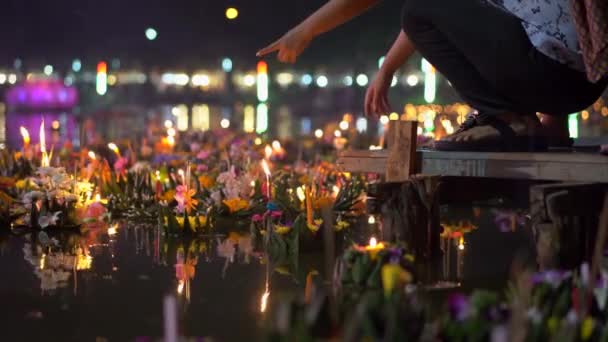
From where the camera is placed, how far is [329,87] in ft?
155

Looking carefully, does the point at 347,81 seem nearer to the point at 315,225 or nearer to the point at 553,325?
the point at 315,225

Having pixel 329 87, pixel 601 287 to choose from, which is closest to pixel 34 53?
pixel 601 287

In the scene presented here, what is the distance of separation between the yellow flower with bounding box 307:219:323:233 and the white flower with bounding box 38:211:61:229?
1.62 metres

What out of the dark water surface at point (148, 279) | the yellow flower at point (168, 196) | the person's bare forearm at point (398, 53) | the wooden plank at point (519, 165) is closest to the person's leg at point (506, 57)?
the wooden plank at point (519, 165)

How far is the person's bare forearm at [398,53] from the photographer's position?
16.4ft

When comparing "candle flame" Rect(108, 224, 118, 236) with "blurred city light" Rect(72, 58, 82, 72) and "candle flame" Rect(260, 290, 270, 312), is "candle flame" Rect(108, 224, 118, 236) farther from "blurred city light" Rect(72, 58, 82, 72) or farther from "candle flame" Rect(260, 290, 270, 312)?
"blurred city light" Rect(72, 58, 82, 72)

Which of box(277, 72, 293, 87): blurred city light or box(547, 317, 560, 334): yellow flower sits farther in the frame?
box(277, 72, 293, 87): blurred city light

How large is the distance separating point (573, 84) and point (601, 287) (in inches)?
59.3

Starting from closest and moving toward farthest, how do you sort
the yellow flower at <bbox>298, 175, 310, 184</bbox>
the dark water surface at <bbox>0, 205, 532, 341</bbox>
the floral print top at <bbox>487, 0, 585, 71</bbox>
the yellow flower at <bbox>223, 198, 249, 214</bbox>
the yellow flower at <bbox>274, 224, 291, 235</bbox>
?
the dark water surface at <bbox>0, 205, 532, 341</bbox> → the floral print top at <bbox>487, 0, 585, 71</bbox> → the yellow flower at <bbox>274, 224, 291, 235</bbox> → the yellow flower at <bbox>223, 198, 249, 214</bbox> → the yellow flower at <bbox>298, 175, 310, 184</bbox>

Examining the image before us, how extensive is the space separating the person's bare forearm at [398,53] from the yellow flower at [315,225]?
2.75 feet

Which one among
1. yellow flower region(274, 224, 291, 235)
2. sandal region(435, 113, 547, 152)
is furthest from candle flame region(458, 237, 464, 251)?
yellow flower region(274, 224, 291, 235)

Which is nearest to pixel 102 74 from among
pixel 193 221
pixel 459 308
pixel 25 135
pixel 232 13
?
pixel 232 13

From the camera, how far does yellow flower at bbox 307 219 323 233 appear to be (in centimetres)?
491

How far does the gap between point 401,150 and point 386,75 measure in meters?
0.68
